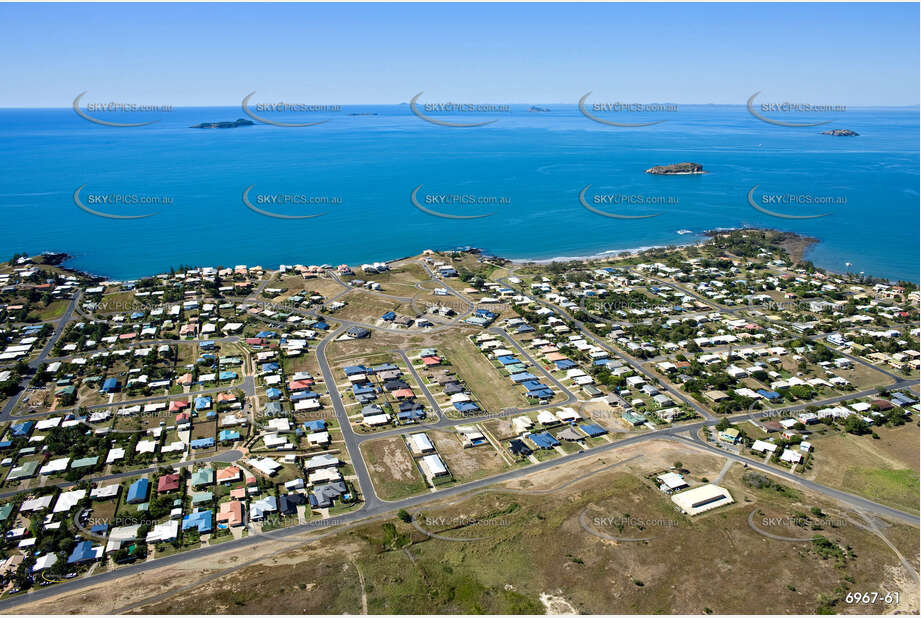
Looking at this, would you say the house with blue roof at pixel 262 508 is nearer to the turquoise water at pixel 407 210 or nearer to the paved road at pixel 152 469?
the paved road at pixel 152 469

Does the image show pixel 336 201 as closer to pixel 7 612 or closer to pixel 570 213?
pixel 570 213

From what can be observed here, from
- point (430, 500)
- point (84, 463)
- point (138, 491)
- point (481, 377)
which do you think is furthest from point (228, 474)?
point (481, 377)

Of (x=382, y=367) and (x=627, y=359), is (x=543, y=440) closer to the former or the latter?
(x=627, y=359)

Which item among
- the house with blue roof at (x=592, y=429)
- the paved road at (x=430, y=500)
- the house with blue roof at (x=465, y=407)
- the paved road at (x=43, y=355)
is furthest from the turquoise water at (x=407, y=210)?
the paved road at (x=430, y=500)

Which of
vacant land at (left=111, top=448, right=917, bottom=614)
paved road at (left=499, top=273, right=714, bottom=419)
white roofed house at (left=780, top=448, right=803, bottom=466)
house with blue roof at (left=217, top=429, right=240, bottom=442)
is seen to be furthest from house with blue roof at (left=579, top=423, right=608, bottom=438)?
house with blue roof at (left=217, top=429, right=240, bottom=442)

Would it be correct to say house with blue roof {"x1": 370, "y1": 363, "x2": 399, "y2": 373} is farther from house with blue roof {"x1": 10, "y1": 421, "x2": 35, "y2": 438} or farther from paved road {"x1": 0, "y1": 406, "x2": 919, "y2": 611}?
house with blue roof {"x1": 10, "y1": 421, "x2": 35, "y2": 438}

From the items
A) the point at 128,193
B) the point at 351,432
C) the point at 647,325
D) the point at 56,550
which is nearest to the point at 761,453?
the point at 647,325
